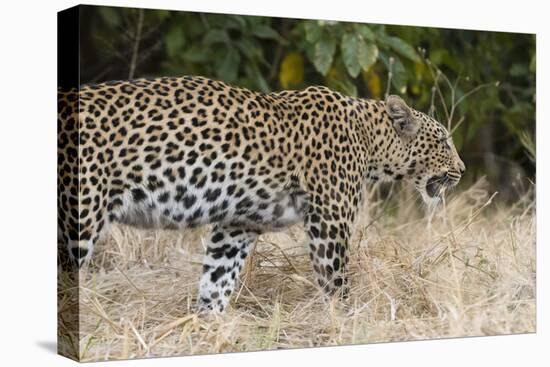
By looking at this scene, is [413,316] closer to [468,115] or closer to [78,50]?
[468,115]

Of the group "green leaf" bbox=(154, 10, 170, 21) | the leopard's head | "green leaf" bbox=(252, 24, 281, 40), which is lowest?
the leopard's head

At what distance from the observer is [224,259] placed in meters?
7.99

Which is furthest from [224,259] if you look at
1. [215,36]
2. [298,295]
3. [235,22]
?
[235,22]

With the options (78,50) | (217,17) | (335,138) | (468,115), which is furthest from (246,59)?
(78,50)

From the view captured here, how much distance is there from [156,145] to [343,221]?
1.46 metres

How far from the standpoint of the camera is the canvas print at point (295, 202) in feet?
23.5

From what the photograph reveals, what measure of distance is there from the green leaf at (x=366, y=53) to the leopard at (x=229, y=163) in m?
0.86

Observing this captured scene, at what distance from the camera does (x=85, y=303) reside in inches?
281

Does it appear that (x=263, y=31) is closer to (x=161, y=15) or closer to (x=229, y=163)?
(x=161, y=15)

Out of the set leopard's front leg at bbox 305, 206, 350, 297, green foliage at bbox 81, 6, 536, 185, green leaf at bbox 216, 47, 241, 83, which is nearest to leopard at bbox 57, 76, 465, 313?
leopard's front leg at bbox 305, 206, 350, 297

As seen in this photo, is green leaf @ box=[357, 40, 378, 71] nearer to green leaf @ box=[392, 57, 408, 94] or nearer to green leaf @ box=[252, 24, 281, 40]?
green leaf @ box=[392, 57, 408, 94]

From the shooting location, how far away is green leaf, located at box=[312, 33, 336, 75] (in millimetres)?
9250

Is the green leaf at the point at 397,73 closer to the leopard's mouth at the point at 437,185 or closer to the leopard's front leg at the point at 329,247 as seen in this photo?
the leopard's mouth at the point at 437,185

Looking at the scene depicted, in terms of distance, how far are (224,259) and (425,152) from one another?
1.75 meters
